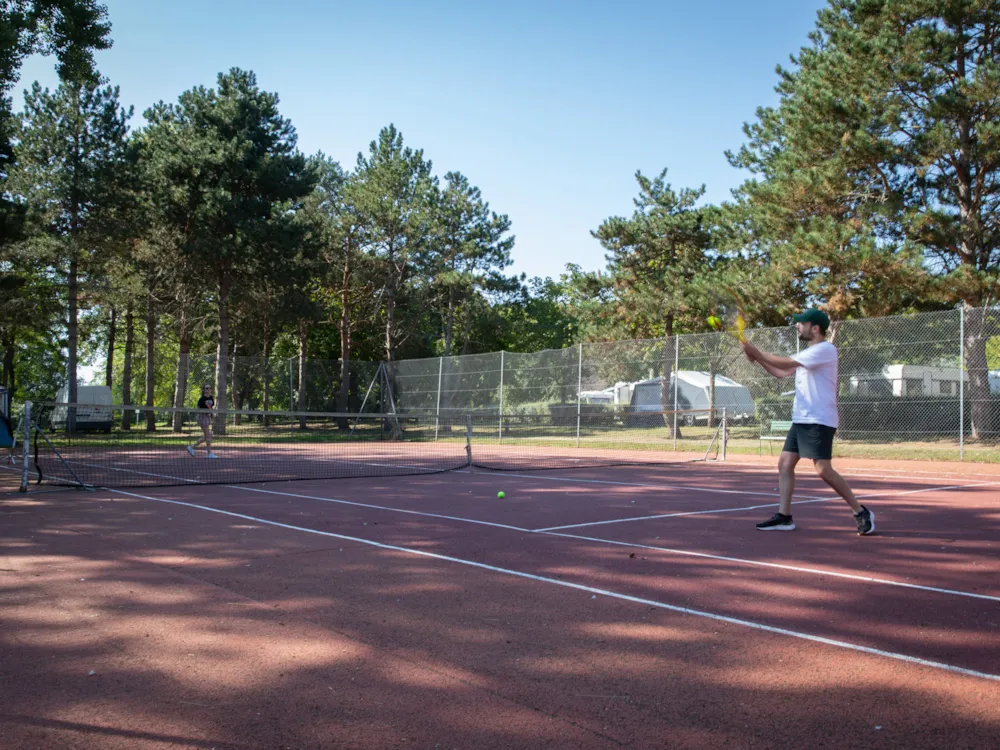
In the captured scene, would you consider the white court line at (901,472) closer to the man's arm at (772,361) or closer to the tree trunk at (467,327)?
the man's arm at (772,361)

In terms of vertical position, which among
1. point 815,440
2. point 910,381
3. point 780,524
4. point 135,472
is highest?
point 910,381

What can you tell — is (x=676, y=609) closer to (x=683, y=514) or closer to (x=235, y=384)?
(x=683, y=514)

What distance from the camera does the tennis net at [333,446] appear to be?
1335 centimetres

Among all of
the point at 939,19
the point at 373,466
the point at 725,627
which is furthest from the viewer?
the point at 939,19

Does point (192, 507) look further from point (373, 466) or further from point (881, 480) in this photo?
point (881, 480)

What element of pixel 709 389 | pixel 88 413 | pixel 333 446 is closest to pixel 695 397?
pixel 709 389

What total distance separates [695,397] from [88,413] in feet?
69.4

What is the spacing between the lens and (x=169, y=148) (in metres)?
27.6

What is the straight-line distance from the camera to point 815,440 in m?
6.80

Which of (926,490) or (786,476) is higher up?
(786,476)

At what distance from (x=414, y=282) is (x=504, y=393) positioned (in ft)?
45.6

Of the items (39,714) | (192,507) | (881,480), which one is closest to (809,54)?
(881,480)

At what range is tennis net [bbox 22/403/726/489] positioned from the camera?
13352 mm

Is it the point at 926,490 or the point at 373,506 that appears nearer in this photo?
the point at 373,506
